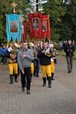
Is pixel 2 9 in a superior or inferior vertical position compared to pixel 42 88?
superior

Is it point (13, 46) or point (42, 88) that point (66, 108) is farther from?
point (13, 46)

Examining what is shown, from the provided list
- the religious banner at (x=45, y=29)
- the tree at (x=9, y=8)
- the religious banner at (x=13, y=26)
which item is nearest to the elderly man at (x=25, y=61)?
the religious banner at (x=13, y=26)

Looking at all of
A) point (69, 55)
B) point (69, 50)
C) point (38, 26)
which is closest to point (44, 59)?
point (69, 55)

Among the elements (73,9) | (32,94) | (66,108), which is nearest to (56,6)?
(73,9)

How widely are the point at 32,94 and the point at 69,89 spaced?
175 centimetres

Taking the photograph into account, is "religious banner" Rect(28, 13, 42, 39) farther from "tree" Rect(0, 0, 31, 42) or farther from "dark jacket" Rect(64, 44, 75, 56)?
"dark jacket" Rect(64, 44, 75, 56)

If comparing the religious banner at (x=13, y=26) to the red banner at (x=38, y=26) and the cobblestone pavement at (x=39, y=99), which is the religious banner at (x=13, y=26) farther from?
the cobblestone pavement at (x=39, y=99)

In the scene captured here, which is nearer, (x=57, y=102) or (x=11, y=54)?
(x=57, y=102)

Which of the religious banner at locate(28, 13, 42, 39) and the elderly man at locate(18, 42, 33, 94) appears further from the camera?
the religious banner at locate(28, 13, 42, 39)

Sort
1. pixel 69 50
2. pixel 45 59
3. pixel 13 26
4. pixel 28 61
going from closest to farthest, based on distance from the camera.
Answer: pixel 28 61 → pixel 45 59 → pixel 69 50 → pixel 13 26

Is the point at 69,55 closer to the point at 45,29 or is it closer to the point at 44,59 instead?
the point at 45,29

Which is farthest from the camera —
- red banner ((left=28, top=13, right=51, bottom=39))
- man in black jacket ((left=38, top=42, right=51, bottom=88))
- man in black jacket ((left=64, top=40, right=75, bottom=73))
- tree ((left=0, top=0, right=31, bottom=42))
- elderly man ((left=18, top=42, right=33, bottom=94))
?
red banner ((left=28, top=13, right=51, bottom=39))

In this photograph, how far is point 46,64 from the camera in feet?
53.3

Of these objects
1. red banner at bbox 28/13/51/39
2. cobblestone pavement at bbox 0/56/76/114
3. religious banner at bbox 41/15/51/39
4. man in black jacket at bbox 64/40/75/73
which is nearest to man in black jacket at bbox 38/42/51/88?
cobblestone pavement at bbox 0/56/76/114
